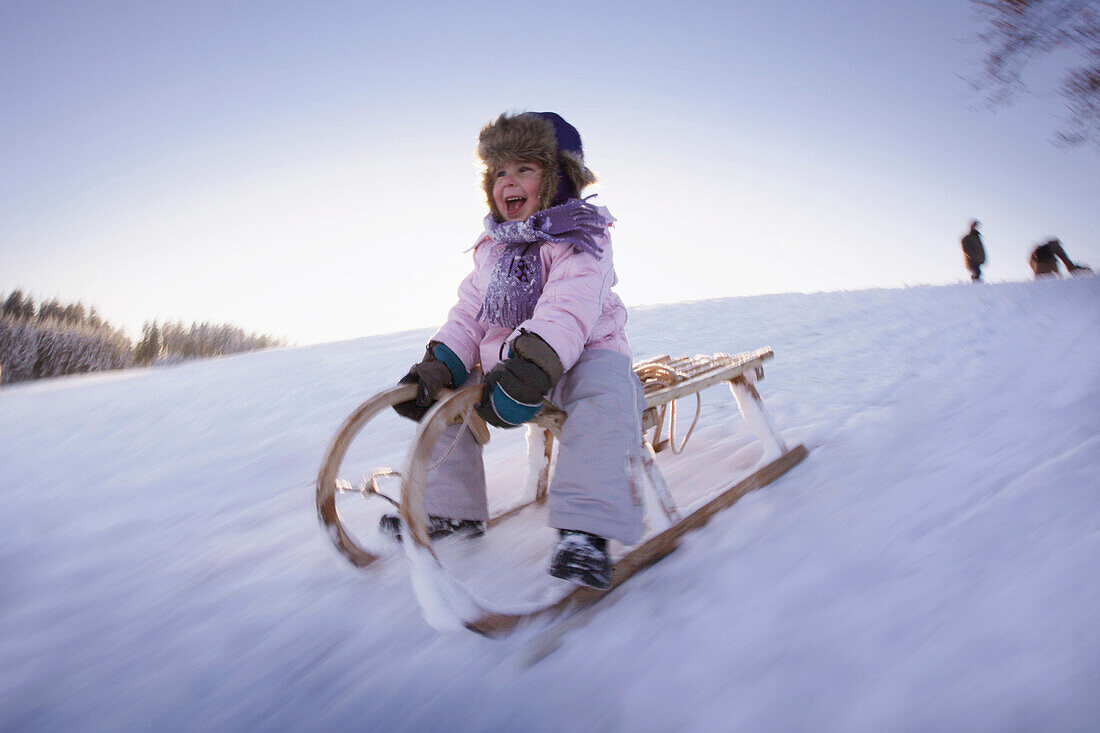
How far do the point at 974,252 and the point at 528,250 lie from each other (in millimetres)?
10721

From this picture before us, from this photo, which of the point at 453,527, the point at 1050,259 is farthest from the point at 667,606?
the point at 1050,259

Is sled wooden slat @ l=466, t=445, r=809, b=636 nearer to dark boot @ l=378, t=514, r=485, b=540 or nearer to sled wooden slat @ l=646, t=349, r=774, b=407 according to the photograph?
sled wooden slat @ l=646, t=349, r=774, b=407

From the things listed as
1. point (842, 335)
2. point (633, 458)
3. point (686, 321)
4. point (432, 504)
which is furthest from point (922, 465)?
point (686, 321)

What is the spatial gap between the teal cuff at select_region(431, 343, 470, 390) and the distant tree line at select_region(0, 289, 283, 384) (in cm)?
1074

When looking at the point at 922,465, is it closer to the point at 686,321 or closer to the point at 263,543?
the point at 263,543

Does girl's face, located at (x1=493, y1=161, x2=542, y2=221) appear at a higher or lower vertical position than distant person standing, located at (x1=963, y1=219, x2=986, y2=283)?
higher

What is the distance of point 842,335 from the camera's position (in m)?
4.99

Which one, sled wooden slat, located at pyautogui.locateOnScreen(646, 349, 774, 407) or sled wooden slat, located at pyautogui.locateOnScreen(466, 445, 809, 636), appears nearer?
sled wooden slat, located at pyautogui.locateOnScreen(466, 445, 809, 636)

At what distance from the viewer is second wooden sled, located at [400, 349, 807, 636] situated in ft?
3.20

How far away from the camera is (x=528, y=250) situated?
1.52 meters

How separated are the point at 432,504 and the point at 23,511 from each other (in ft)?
5.55

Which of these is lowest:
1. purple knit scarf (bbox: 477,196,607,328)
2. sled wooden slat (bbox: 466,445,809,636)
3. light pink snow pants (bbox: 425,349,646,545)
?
sled wooden slat (bbox: 466,445,809,636)

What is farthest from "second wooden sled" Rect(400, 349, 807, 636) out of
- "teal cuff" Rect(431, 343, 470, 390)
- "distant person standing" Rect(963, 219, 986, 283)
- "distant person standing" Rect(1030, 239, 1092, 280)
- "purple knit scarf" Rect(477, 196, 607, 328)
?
"distant person standing" Rect(1030, 239, 1092, 280)

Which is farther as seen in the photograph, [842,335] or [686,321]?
[686,321]
